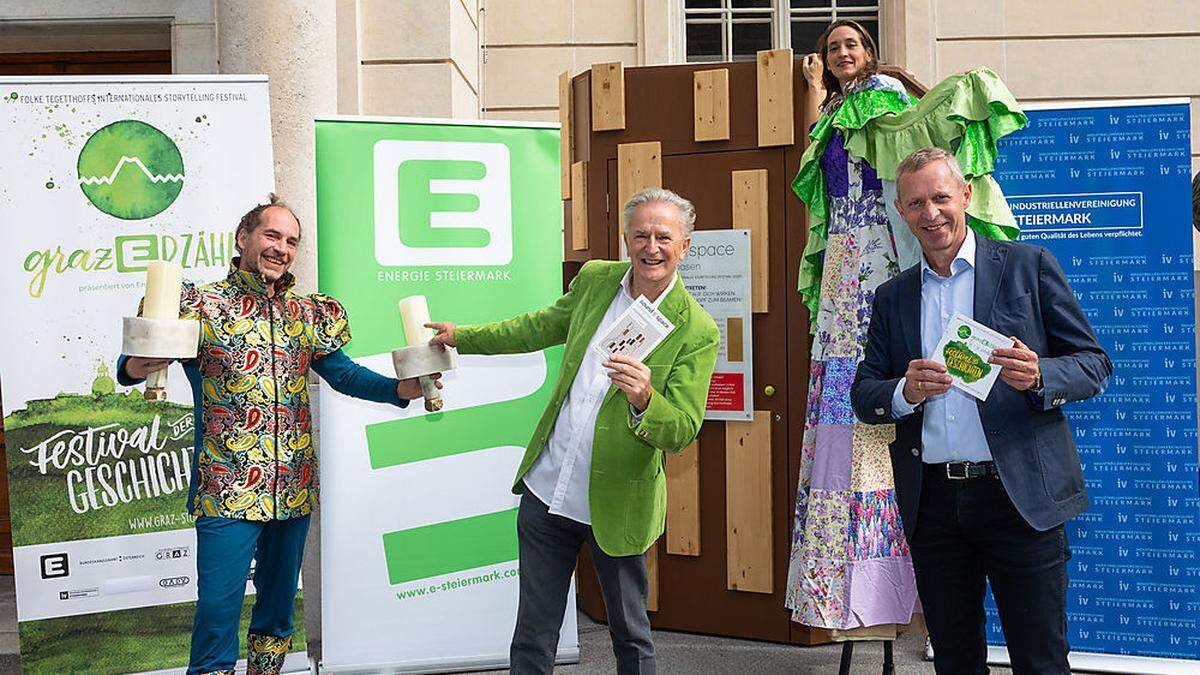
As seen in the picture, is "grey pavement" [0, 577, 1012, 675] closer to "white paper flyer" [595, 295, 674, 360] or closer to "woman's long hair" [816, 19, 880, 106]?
"white paper flyer" [595, 295, 674, 360]

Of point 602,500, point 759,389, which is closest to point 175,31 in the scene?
point 759,389

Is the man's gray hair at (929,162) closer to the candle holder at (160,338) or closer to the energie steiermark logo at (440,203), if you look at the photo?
the candle holder at (160,338)

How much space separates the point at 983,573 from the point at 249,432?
1884 millimetres

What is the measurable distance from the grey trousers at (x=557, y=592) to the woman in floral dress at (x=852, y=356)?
0.99m

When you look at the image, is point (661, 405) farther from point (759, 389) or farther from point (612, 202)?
point (612, 202)

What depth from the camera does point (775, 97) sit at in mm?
4500

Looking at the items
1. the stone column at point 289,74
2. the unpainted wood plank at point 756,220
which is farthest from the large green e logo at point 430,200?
the unpainted wood plank at point 756,220

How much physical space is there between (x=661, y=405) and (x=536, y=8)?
430 cm

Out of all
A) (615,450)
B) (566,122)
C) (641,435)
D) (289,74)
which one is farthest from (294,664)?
(566,122)

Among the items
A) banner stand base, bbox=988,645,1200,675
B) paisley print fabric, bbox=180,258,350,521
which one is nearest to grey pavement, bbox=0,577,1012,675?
banner stand base, bbox=988,645,1200,675

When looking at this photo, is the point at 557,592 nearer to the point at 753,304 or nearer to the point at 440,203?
the point at 440,203

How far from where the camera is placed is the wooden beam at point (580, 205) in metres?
4.96

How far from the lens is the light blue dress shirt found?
2.44 metres

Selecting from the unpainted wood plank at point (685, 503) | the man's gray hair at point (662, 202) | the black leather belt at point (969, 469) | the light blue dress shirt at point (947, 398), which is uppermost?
the man's gray hair at point (662, 202)
